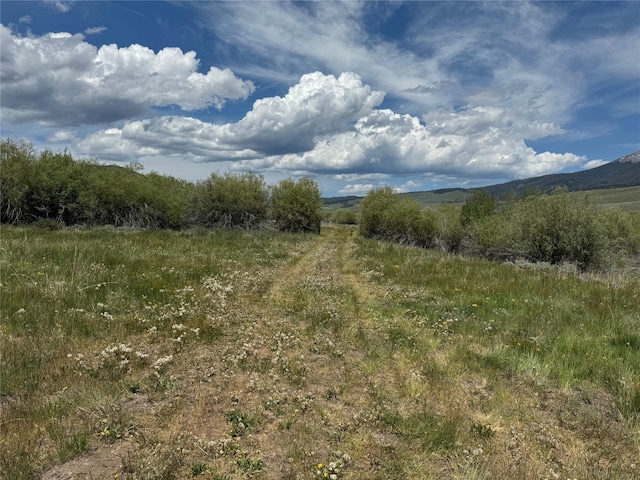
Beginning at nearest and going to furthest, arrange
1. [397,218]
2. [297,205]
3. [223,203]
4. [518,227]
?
[518,227] → [223,203] → [297,205] → [397,218]

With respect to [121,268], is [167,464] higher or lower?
lower

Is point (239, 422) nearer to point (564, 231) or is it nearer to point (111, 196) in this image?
point (564, 231)

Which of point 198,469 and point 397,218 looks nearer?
point 198,469

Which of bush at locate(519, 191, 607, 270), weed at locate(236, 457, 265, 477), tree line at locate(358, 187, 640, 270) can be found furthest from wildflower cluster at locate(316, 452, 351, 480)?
tree line at locate(358, 187, 640, 270)

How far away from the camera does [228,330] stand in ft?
33.9

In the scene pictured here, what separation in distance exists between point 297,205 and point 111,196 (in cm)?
2979

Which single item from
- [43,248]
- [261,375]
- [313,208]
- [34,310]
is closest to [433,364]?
[261,375]

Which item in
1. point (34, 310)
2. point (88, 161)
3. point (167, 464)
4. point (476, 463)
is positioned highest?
point (88, 161)

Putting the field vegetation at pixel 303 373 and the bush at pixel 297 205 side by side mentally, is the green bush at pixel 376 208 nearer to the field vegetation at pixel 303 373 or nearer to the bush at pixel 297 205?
the bush at pixel 297 205

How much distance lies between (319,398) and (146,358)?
3.82m

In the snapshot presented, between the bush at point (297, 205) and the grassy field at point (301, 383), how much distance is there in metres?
50.6

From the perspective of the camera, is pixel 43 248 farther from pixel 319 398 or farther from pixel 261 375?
pixel 319 398

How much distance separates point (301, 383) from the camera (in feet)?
24.8

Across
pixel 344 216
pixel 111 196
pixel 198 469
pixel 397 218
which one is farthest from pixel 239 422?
pixel 344 216
